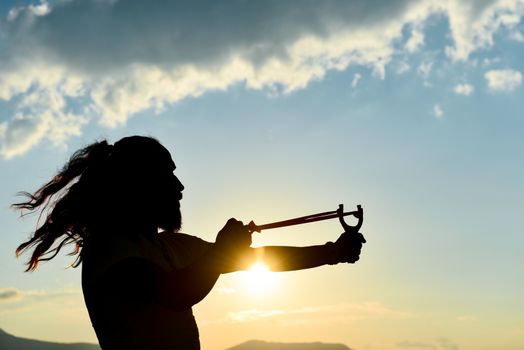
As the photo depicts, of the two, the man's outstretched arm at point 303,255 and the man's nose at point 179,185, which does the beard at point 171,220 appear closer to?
the man's nose at point 179,185

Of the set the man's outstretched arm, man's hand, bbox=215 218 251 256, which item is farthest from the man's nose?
man's hand, bbox=215 218 251 256

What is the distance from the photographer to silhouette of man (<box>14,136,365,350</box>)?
4.05 m

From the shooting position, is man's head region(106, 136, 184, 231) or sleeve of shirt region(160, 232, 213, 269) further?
sleeve of shirt region(160, 232, 213, 269)

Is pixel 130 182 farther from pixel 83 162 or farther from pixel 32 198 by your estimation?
pixel 32 198

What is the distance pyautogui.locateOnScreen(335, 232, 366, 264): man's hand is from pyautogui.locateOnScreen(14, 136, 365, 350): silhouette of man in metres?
0.01

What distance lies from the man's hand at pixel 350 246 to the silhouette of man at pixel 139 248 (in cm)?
1

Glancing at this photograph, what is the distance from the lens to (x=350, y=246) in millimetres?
5320

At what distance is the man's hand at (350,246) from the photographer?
17.5 feet

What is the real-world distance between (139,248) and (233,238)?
0.81 metres

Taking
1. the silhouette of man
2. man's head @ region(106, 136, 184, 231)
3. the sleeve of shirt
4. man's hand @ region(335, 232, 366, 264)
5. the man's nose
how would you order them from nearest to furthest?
1. the silhouette of man
2. man's head @ region(106, 136, 184, 231)
3. the sleeve of shirt
4. the man's nose
5. man's hand @ region(335, 232, 366, 264)

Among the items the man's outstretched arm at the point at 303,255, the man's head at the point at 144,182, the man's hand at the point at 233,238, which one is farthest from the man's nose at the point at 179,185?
the man's hand at the point at 233,238

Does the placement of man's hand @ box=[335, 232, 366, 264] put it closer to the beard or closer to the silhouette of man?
the silhouette of man

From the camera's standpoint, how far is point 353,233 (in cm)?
534

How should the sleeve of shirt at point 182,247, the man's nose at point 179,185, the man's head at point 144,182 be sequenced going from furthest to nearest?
the man's nose at point 179,185
the sleeve of shirt at point 182,247
the man's head at point 144,182
